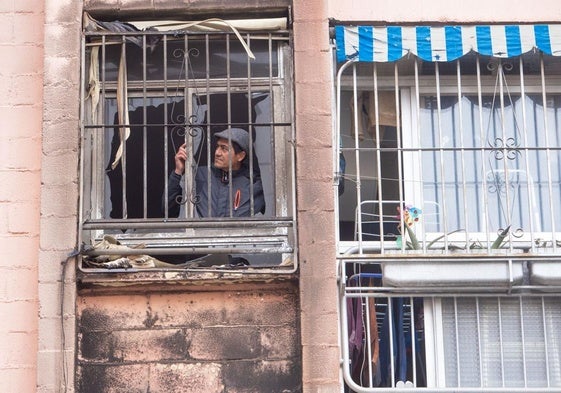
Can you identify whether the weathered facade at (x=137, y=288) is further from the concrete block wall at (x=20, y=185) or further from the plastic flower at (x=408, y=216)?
the plastic flower at (x=408, y=216)

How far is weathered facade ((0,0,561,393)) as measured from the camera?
788 cm

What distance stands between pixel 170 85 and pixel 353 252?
70.6 inches

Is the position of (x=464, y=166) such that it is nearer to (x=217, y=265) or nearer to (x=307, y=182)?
(x=307, y=182)

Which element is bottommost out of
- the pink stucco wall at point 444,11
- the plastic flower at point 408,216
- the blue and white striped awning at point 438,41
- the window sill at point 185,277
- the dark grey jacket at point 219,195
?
the window sill at point 185,277

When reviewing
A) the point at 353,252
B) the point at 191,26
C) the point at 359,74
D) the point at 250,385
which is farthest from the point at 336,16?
the point at 250,385

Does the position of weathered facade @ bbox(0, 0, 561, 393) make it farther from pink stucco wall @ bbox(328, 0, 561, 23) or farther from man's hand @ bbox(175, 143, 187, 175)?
man's hand @ bbox(175, 143, 187, 175)

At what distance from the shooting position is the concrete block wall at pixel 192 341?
7887 millimetres

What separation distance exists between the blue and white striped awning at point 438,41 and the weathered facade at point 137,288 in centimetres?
27

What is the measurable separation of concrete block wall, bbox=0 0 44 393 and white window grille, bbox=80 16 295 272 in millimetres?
350

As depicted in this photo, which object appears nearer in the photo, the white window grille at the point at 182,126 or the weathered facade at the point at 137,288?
the weathered facade at the point at 137,288

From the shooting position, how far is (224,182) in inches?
339

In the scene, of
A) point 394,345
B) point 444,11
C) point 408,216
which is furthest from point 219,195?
point 444,11

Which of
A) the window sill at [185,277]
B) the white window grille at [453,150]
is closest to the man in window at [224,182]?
the window sill at [185,277]

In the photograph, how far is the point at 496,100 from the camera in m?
8.91
